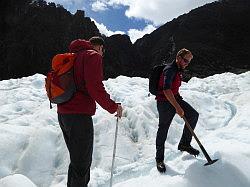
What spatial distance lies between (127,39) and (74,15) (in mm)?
12666

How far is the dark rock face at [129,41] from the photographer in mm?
81938

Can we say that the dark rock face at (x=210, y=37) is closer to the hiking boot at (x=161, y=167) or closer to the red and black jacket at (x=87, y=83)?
the hiking boot at (x=161, y=167)

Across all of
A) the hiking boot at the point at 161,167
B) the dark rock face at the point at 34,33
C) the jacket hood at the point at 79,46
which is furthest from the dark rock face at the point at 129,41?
the jacket hood at the point at 79,46

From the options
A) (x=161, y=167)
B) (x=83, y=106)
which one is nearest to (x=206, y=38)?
(x=161, y=167)

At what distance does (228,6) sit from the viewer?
10069cm

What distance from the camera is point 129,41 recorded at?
95438 millimetres

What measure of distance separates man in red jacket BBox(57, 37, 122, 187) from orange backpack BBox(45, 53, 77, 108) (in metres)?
0.06

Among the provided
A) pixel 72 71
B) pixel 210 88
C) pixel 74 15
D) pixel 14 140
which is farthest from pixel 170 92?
pixel 74 15

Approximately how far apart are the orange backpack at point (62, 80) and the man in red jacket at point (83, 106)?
6cm

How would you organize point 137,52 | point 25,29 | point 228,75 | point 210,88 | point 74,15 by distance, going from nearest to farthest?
point 210,88 < point 228,75 < point 25,29 < point 74,15 < point 137,52

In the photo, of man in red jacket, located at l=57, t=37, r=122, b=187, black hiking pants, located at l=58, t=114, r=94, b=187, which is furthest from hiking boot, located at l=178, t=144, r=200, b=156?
black hiking pants, located at l=58, t=114, r=94, b=187

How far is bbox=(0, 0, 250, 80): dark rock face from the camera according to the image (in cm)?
8194

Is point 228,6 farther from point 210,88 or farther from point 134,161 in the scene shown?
point 134,161

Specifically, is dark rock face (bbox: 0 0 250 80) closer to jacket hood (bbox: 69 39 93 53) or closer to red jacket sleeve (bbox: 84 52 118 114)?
jacket hood (bbox: 69 39 93 53)
